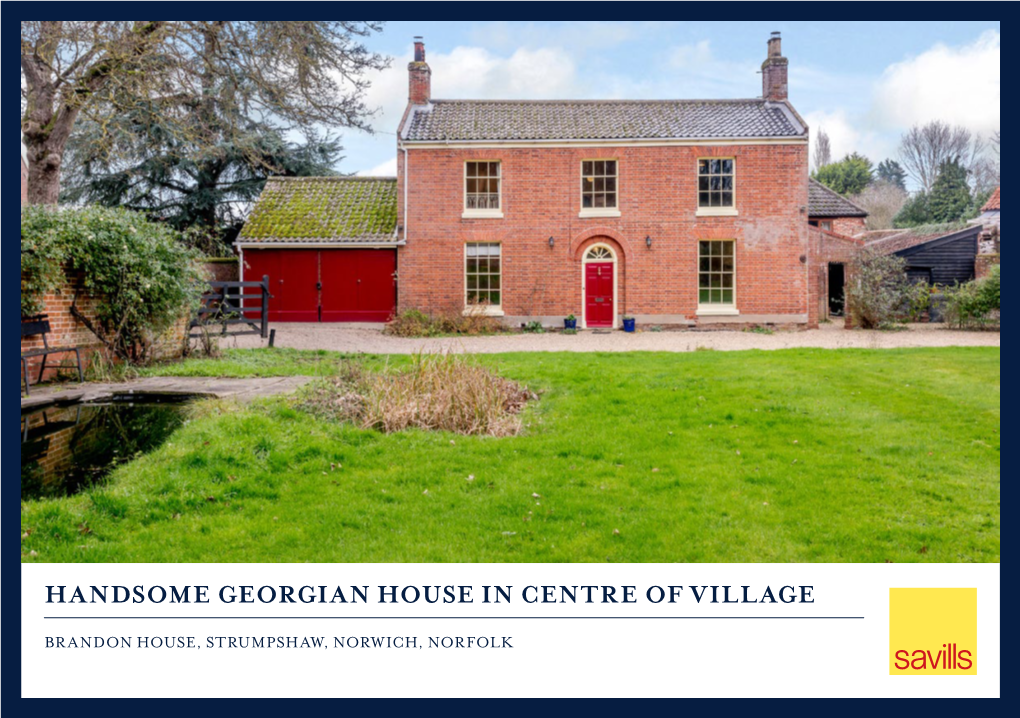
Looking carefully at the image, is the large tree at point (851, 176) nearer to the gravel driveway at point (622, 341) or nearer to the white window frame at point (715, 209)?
the gravel driveway at point (622, 341)

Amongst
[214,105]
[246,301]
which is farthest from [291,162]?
[214,105]

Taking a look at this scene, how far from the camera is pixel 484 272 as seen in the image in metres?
22.8

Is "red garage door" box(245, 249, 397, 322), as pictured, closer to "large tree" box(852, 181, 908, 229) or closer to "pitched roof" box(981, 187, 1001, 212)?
"pitched roof" box(981, 187, 1001, 212)

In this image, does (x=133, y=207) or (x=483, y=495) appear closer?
(x=483, y=495)

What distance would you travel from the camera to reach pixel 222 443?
21.5 ft

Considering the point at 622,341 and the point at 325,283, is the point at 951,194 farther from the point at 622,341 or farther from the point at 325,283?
the point at 325,283

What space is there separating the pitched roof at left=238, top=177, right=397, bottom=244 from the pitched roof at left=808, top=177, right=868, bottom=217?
15.6 metres

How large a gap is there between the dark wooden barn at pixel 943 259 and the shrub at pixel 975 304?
4.61 metres

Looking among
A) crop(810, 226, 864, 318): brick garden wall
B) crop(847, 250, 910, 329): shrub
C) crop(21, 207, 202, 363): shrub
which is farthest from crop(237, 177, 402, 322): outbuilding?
crop(810, 226, 864, 318): brick garden wall

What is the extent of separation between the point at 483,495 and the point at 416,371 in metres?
3.22

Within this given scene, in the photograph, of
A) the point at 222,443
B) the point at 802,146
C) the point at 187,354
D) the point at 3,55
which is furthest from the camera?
the point at 802,146

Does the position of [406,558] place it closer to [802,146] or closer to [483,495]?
[483,495]

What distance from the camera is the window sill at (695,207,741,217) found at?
74.1 ft

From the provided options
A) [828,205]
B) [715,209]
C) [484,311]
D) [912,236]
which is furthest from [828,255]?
[484,311]
